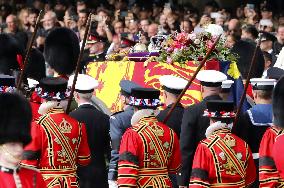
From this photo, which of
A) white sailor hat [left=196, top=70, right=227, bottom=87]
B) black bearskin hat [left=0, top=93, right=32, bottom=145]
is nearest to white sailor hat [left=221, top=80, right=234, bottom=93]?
white sailor hat [left=196, top=70, right=227, bottom=87]

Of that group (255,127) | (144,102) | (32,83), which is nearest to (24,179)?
(144,102)

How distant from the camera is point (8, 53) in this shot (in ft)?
53.0

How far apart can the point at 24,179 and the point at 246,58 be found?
7082mm

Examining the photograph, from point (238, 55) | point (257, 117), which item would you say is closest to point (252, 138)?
point (257, 117)

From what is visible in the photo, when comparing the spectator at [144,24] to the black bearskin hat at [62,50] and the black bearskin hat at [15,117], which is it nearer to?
the black bearskin hat at [62,50]

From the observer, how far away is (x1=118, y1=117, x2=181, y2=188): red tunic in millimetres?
11547

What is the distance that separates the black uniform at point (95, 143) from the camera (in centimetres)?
1296

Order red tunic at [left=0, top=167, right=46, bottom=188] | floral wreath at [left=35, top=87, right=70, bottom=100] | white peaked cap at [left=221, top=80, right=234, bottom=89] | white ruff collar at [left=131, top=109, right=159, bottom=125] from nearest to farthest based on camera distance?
red tunic at [left=0, top=167, right=46, bottom=188] < white ruff collar at [left=131, top=109, right=159, bottom=125] < floral wreath at [left=35, top=87, right=70, bottom=100] < white peaked cap at [left=221, top=80, right=234, bottom=89]

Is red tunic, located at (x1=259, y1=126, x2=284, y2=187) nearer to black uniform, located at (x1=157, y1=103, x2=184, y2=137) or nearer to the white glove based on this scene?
black uniform, located at (x1=157, y1=103, x2=184, y2=137)

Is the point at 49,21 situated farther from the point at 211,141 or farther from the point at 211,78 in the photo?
the point at 211,141

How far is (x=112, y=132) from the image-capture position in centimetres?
1315

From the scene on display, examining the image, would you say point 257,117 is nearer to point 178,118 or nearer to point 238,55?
point 178,118

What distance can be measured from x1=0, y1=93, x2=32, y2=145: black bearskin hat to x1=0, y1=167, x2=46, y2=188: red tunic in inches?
8.8

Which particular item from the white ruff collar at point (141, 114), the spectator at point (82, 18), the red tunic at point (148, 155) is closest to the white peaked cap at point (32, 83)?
the white ruff collar at point (141, 114)
